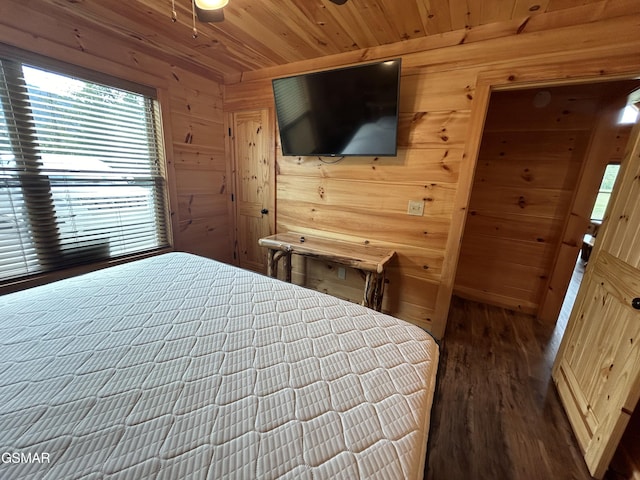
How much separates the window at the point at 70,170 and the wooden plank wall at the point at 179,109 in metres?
0.14

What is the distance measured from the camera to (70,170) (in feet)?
6.09

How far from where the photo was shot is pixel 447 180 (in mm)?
1927

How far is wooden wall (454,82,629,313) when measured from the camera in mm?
2230

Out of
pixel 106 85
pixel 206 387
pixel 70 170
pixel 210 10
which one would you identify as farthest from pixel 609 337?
pixel 106 85

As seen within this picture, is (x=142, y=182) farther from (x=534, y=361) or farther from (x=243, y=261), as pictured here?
(x=534, y=361)

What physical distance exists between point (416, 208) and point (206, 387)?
1.88 metres

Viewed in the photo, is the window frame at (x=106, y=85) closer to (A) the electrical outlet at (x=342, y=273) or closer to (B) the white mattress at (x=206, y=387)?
(B) the white mattress at (x=206, y=387)

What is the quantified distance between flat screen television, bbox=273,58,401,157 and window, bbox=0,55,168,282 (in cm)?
128

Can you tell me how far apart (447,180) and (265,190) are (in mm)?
1847

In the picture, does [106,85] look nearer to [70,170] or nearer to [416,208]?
[70,170]

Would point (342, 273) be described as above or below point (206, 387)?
below

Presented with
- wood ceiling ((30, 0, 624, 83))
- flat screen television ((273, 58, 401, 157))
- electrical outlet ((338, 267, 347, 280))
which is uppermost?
wood ceiling ((30, 0, 624, 83))

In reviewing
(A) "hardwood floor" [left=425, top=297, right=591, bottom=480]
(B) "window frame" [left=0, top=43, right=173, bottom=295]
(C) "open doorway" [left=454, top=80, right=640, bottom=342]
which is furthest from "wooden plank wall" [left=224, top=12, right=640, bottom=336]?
(B) "window frame" [left=0, top=43, right=173, bottom=295]

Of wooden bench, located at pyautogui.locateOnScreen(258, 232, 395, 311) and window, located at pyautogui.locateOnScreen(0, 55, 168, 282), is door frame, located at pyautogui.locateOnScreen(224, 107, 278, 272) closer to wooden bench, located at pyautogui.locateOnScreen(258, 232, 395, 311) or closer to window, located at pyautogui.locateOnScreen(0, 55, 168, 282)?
wooden bench, located at pyautogui.locateOnScreen(258, 232, 395, 311)
